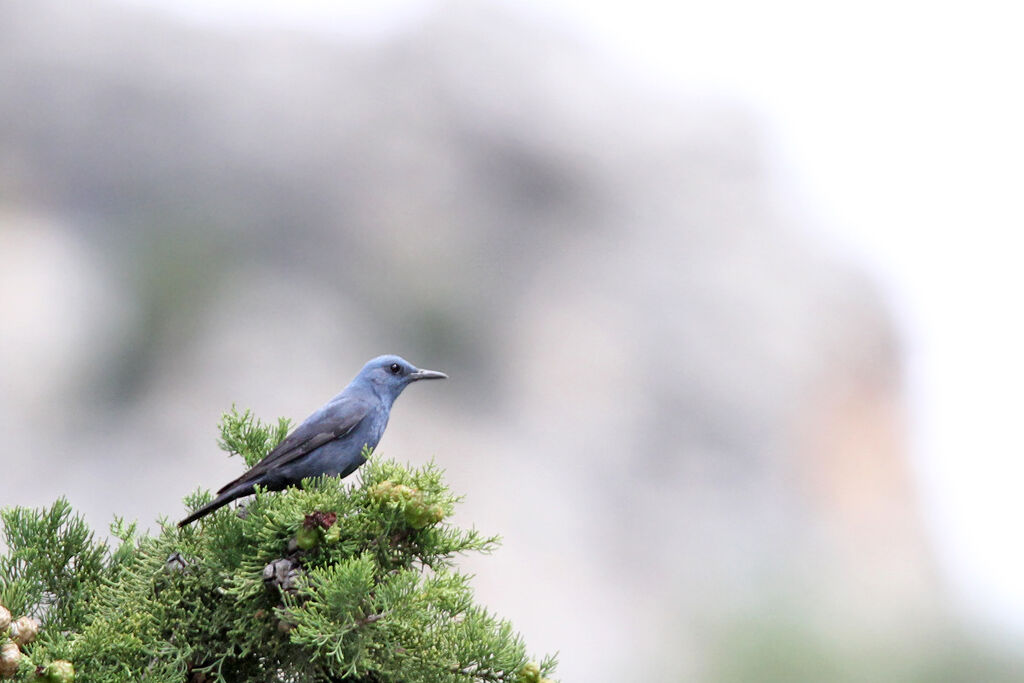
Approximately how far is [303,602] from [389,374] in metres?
2.18

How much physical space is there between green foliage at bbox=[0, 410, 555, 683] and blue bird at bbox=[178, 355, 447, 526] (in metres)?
0.36

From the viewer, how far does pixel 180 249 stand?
23.3 m

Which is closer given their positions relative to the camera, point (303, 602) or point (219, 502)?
point (303, 602)

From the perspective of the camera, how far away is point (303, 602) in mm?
2818

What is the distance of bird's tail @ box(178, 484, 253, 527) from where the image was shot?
338 centimetres

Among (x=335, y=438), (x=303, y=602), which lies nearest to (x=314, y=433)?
(x=335, y=438)

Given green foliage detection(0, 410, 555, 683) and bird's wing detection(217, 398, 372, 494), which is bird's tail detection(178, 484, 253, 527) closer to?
bird's wing detection(217, 398, 372, 494)

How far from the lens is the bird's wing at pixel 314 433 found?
12.7 ft

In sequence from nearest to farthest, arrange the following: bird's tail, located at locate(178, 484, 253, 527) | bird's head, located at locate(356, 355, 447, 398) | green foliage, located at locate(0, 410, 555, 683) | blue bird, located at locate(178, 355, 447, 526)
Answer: green foliage, located at locate(0, 410, 555, 683) < bird's tail, located at locate(178, 484, 253, 527) < blue bird, located at locate(178, 355, 447, 526) < bird's head, located at locate(356, 355, 447, 398)

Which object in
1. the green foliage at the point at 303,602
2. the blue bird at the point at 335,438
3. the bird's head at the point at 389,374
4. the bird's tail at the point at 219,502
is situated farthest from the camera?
the bird's head at the point at 389,374

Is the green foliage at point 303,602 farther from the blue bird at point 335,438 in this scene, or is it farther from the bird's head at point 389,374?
the bird's head at point 389,374

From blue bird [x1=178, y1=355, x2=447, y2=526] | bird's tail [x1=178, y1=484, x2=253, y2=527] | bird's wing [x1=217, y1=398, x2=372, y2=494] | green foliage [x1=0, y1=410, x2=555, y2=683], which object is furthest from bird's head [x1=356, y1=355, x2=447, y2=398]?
green foliage [x1=0, y1=410, x2=555, y2=683]

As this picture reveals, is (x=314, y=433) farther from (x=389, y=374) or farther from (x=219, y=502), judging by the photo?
(x=389, y=374)

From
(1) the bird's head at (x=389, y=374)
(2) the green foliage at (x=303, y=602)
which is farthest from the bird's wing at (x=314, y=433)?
(2) the green foliage at (x=303, y=602)
